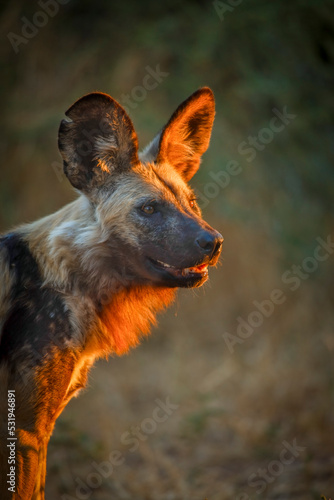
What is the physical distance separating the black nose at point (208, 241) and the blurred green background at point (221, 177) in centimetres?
362

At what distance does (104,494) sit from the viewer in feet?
17.1


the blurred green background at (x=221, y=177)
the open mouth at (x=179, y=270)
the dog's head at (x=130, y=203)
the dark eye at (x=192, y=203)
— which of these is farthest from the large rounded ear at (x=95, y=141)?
the blurred green background at (x=221, y=177)

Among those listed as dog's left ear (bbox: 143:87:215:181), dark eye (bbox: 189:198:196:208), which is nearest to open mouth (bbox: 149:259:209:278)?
dark eye (bbox: 189:198:196:208)

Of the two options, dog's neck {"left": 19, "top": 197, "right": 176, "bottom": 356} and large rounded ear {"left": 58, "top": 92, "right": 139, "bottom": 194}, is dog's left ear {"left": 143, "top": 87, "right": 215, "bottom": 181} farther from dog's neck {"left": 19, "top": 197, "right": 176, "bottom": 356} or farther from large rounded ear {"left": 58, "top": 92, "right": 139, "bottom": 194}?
dog's neck {"left": 19, "top": 197, "right": 176, "bottom": 356}

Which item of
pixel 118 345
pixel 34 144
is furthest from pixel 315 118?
pixel 118 345

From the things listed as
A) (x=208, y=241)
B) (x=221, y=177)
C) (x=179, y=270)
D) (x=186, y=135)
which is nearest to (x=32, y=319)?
(x=179, y=270)

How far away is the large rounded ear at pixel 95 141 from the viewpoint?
3.11 metres

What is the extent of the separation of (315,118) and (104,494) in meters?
5.24

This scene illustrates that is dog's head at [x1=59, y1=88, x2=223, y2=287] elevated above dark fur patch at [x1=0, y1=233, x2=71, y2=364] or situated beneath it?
elevated above

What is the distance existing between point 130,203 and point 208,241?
53cm

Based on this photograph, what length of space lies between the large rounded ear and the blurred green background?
370 cm

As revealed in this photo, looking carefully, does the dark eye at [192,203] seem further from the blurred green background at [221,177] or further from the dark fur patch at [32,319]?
the blurred green background at [221,177]

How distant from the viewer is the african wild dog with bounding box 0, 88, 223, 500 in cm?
283

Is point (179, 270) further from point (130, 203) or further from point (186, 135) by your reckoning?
point (186, 135)
